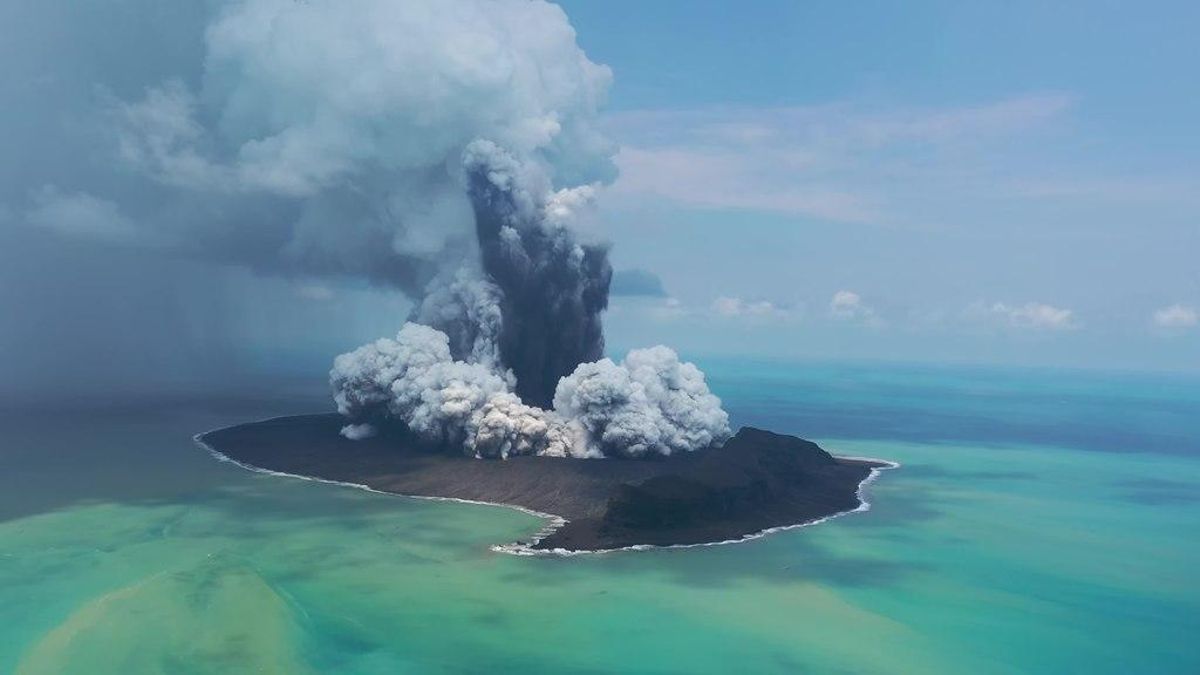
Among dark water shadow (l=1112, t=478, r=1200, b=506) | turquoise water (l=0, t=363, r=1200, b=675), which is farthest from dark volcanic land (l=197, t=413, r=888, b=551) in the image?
dark water shadow (l=1112, t=478, r=1200, b=506)

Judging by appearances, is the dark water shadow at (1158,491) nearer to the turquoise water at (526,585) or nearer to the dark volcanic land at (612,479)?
the turquoise water at (526,585)

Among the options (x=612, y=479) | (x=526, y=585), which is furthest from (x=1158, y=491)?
(x=526, y=585)

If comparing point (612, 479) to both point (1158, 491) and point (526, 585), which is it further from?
point (1158, 491)

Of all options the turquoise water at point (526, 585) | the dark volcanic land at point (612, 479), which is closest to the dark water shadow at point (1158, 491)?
the turquoise water at point (526, 585)

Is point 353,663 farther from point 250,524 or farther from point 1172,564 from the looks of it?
point 1172,564

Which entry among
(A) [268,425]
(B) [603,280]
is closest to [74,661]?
(A) [268,425]
